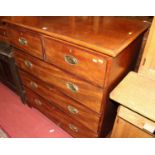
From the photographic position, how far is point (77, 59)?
0.90 meters

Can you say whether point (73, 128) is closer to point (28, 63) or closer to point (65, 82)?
point (65, 82)

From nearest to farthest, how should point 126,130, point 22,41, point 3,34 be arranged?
point 126,130
point 22,41
point 3,34

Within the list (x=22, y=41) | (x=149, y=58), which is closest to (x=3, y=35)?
(x=22, y=41)

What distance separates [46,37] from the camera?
0.98 meters

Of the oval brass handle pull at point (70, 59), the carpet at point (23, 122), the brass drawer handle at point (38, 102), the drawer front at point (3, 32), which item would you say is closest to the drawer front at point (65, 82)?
the oval brass handle pull at point (70, 59)

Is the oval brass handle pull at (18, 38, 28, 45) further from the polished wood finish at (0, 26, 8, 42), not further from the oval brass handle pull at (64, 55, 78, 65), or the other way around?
the oval brass handle pull at (64, 55, 78, 65)

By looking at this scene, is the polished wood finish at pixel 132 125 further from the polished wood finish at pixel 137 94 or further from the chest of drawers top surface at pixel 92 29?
the chest of drawers top surface at pixel 92 29

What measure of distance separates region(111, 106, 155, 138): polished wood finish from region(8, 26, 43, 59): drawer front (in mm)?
677

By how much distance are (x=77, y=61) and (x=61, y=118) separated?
0.70m
